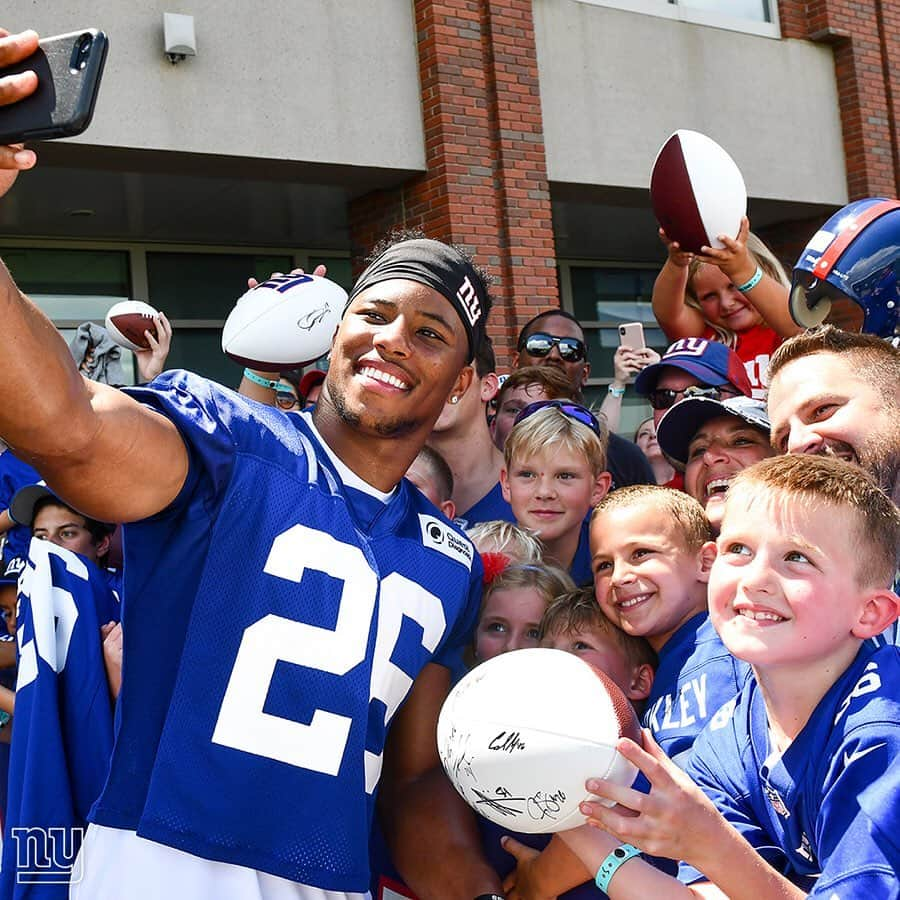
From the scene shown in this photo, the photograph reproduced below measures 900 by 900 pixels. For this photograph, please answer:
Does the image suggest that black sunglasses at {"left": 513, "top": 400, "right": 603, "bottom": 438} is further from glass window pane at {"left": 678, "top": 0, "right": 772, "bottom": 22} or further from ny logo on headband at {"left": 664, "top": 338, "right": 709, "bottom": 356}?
glass window pane at {"left": 678, "top": 0, "right": 772, "bottom": 22}

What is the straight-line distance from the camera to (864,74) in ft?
38.7

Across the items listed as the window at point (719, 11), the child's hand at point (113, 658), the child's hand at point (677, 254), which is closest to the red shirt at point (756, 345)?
the child's hand at point (677, 254)

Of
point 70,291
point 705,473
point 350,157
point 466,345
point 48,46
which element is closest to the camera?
point 48,46

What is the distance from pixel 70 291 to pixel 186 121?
2546 mm

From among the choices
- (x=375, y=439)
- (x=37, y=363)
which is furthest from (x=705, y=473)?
(x=37, y=363)

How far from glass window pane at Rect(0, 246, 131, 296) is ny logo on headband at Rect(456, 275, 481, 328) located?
307 inches

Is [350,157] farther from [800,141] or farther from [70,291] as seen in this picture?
[800,141]

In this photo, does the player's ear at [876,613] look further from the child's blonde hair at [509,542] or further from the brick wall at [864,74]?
the brick wall at [864,74]

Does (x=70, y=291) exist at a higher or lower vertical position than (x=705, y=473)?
higher

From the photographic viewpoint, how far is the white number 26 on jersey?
2232 millimetres

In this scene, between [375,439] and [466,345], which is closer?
[375,439]

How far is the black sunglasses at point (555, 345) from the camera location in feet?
17.8

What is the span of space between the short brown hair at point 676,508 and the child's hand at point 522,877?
0.89m

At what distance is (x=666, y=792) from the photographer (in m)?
1.91
